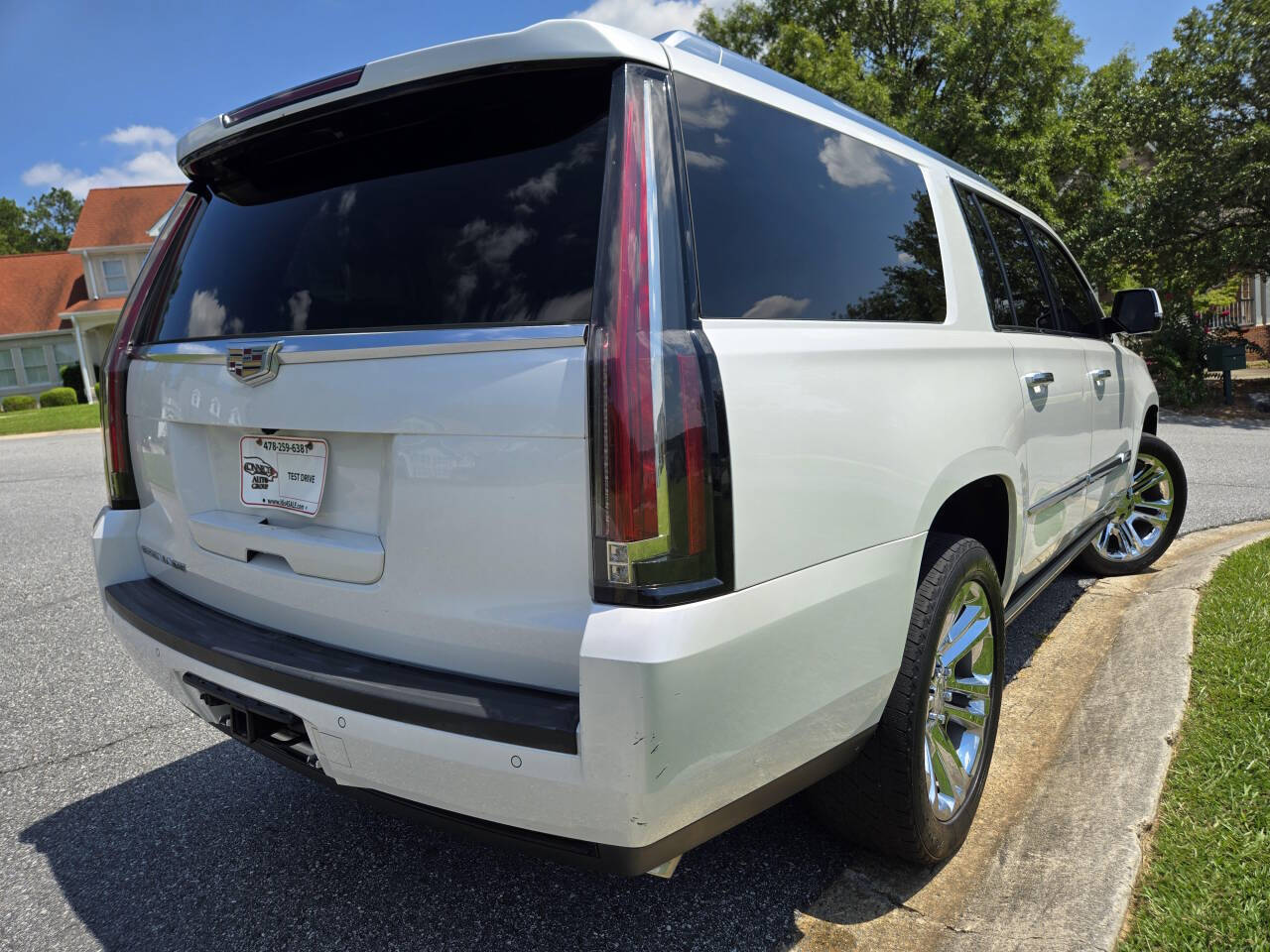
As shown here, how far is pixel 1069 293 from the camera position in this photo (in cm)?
415

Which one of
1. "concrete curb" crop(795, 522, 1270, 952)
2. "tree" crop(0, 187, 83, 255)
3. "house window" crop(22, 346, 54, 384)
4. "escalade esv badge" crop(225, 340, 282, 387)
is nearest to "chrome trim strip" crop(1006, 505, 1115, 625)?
"concrete curb" crop(795, 522, 1270, 952)

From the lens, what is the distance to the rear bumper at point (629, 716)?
1.53m

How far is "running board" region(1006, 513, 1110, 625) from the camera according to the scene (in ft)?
10.0

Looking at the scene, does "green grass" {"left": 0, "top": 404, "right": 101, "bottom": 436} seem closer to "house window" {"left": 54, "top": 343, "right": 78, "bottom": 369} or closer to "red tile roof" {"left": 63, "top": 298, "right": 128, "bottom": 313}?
"red tile roof" {"left": 63, "top": 298, "right": 128, "bottom": 313}

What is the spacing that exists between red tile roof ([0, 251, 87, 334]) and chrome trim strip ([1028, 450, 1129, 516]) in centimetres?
4042

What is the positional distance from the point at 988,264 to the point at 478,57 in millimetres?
2057

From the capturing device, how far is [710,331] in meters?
1.70

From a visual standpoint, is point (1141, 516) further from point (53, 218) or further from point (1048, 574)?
point (53, 218)

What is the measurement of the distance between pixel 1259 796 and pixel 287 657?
102 inches

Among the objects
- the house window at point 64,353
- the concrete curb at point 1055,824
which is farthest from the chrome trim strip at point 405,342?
the house window at point 64,353

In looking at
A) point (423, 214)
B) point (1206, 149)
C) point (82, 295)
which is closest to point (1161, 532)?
point (423, 214)

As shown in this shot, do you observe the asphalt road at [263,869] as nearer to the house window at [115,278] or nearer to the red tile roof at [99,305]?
the red tile roof at [99,305]

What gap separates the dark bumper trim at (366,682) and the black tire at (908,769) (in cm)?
90

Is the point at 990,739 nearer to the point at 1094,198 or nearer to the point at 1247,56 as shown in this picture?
the point at 1247,56
